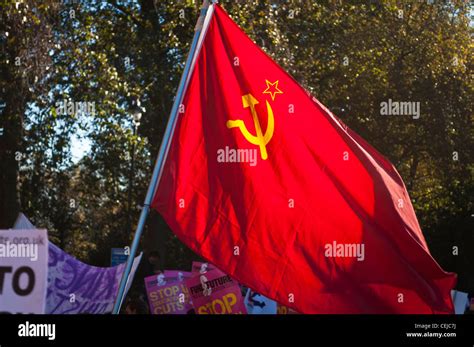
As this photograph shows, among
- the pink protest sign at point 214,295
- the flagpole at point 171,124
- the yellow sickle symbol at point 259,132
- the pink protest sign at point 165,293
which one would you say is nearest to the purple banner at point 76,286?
the pink protest sign at point 165,293

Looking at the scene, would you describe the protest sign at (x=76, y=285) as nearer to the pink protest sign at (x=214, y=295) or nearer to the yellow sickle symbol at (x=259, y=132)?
the pink protest sign at (x=214, y=295)

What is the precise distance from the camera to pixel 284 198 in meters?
6.53

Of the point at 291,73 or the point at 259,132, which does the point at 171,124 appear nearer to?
the point at 259,132

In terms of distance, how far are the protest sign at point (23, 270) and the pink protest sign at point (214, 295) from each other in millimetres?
5796

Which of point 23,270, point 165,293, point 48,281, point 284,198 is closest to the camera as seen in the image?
point 23,270

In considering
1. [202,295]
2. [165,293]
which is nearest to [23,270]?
[202,295]

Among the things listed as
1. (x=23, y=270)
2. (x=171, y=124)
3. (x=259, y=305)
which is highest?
(x=171, y=124)

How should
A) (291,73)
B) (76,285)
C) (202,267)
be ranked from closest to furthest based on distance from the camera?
1. (76,285)
2. (202,267)
3. (291,73)

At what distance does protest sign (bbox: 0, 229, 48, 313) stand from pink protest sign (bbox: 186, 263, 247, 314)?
5.80 metres

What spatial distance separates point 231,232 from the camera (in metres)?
6.36

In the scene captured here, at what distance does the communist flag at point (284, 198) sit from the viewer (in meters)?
6.25

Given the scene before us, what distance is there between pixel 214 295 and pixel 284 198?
A: 513 cm

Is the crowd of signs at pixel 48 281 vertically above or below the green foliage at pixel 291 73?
below

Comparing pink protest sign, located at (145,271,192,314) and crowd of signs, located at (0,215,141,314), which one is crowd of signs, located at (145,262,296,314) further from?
crowd of signs, located at (0,215,141,314)
